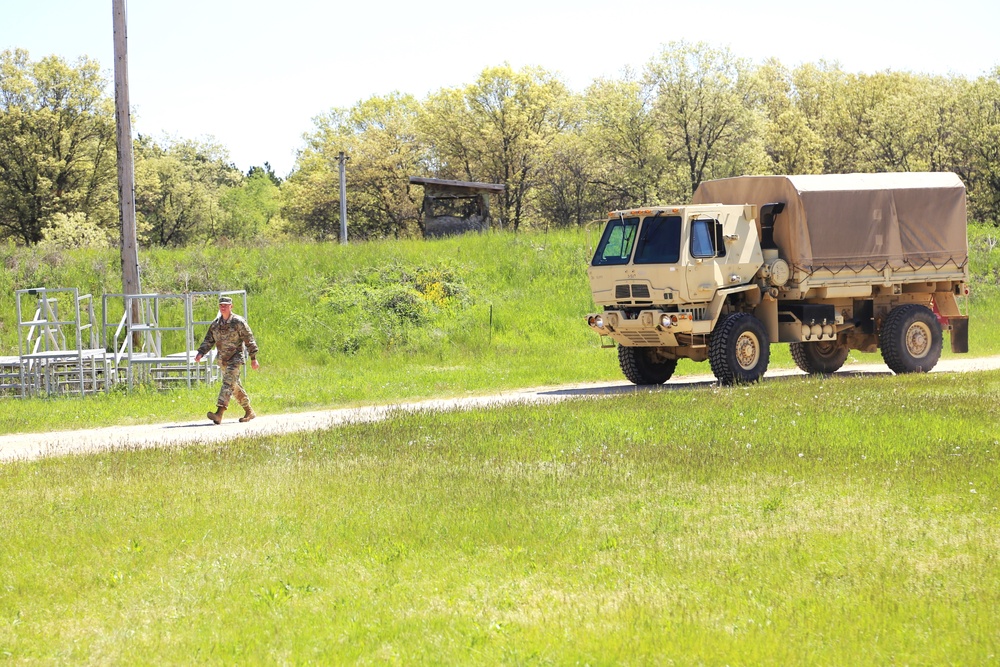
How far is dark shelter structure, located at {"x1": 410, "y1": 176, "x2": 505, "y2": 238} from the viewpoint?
40.8 metres

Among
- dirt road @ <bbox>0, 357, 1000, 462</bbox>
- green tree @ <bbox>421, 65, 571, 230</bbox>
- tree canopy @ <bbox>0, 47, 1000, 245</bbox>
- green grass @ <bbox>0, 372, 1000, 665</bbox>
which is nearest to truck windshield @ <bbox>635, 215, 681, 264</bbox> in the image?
dirt road @ <bbox>0, 357, 1000, 462</bbox>

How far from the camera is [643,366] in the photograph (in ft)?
70.9

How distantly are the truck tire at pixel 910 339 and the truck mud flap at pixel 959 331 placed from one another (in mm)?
830

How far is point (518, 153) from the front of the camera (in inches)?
2643

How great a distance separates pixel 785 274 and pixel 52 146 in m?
47.9

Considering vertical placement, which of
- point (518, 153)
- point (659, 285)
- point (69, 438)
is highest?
point (518, 153)

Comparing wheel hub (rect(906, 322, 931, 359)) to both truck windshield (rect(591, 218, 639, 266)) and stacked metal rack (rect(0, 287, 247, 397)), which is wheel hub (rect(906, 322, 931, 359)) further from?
stacked metal rack (rect(0, 287, 247, 397))

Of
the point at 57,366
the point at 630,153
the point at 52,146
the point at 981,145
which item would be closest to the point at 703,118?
the point at 630,153

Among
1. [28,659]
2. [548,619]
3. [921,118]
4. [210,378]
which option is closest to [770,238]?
[210,378]

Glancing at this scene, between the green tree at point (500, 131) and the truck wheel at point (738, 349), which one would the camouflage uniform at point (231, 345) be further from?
the green tree at point (500, 131)

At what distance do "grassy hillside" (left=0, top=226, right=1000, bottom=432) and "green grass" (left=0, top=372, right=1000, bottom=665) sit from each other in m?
8.02

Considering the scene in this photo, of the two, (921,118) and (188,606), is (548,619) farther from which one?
(921,118)

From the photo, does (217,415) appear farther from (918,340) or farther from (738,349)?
(918,340)

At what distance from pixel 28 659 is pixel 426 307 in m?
22.9
